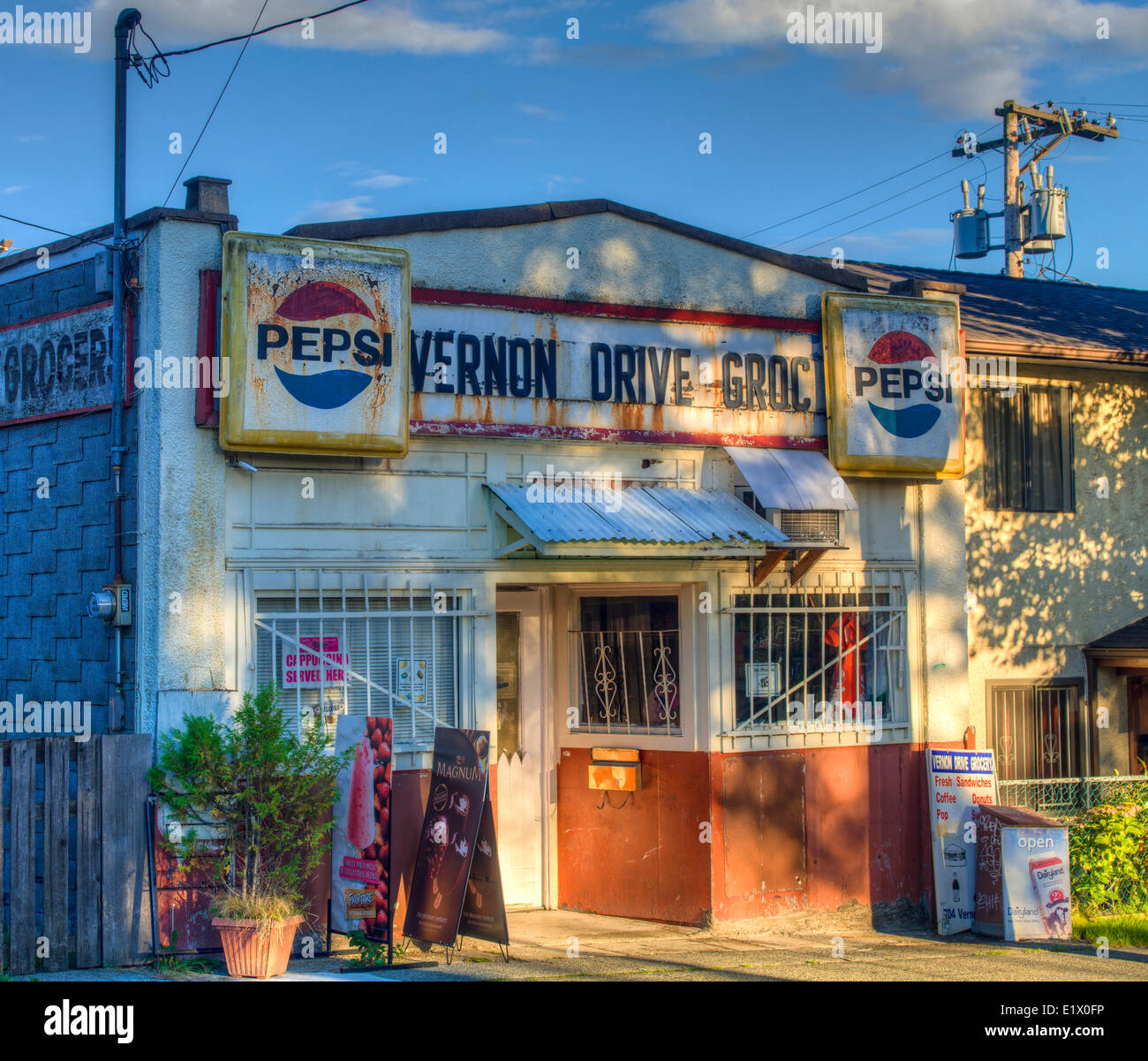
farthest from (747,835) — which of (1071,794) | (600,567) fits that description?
(1071,794)

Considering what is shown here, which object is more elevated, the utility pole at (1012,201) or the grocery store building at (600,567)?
the utility pole at (1012,201)

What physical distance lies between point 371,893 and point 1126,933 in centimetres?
601

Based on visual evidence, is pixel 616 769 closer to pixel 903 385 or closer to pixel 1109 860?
pixel 903 385

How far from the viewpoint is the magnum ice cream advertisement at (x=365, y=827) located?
9383 mm

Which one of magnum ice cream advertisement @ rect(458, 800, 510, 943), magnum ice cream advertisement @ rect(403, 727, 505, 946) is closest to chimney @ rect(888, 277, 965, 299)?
magnum ice cream advertisement @ rect(403, 727, 505, 946)

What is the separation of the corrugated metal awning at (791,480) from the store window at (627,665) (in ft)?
3.96

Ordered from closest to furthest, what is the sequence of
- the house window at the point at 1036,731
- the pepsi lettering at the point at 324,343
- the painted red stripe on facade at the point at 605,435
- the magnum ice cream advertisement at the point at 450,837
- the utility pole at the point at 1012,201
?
the magnum ice cream advertisement at the point at 450,837
the pepsi lettering at the point at 324,343
the painted red stripe on facade at the point at 605,435
the house window at the point at 1036,731
the utility pole at the point at 1012,201

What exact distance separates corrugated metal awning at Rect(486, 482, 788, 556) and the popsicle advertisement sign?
2.70 metres

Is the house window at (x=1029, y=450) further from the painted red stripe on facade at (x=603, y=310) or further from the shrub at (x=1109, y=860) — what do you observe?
the shrub at (x=1109, y=860)

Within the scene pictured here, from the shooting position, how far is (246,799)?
8.88 m

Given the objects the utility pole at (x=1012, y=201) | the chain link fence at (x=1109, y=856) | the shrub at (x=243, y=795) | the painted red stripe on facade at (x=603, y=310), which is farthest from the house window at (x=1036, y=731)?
the utility pole at (x=1012, y=201)

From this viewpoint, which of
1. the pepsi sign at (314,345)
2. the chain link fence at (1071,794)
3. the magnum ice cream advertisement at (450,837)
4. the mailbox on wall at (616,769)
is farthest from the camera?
the chain link fence at (1071,794)

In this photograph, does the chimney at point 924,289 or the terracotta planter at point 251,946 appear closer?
the terracotta planter at point 251,946

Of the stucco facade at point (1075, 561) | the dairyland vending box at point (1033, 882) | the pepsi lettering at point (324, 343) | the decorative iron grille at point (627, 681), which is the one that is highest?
the pepsi lettering at point (324, 343)
